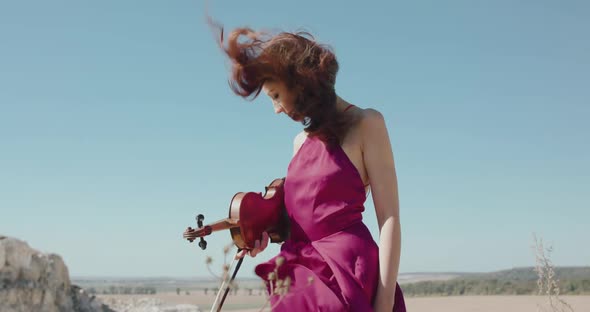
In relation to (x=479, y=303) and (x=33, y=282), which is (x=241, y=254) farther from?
(x=479, y=303)

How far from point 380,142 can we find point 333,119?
0.21 meters

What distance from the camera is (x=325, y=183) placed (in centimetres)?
250

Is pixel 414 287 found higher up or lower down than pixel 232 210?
lower down

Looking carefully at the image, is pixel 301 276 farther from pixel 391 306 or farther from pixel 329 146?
pixel 329 146

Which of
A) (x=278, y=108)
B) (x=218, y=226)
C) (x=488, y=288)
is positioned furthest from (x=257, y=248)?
(x=488, y=288)

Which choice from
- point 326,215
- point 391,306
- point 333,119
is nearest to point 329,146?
point 333,119

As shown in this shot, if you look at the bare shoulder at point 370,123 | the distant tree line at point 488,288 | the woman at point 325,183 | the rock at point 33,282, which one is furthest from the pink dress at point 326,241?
the distant tree line at point 488,288

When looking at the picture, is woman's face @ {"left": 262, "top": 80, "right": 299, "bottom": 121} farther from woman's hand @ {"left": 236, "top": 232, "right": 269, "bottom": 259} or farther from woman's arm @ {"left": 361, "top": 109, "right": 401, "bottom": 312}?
woman's hand @ {"left": 236, "top": 232, "right": 269, "bottom": 259}

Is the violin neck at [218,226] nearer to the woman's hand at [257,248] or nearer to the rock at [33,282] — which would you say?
the woman's hand at [257,248]

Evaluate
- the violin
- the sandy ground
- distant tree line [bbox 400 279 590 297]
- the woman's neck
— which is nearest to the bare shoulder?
the woman's neck

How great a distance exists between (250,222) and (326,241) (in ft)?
1.22

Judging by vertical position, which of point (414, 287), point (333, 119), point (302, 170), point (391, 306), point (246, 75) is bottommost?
point (414, 287)

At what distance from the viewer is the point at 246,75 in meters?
2.55

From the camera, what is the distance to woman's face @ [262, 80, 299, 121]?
256 cm
